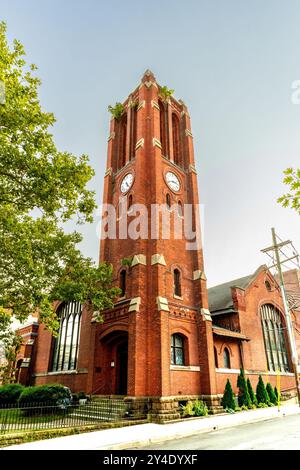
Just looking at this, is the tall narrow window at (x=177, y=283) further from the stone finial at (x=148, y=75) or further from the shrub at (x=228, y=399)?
the stone finial at (x=148, y=75)

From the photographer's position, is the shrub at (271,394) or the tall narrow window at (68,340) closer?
the shrub at (271,394)

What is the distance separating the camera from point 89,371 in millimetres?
18375

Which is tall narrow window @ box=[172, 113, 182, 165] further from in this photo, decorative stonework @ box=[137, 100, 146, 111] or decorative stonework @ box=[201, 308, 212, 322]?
decorative stonework @ box=[201, 308, 212, 322]

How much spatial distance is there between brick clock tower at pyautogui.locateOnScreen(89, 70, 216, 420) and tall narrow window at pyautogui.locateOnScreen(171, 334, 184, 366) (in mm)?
56

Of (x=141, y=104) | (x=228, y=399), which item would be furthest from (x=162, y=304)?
(x=141, y=104)

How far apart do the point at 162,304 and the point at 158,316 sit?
0.70 meters

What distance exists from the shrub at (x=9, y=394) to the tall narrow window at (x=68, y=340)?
3185mm

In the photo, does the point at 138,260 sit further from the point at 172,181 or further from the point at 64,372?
the point at 64,372

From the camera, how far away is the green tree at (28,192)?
35.0ft

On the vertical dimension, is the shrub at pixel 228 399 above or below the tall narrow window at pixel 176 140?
below

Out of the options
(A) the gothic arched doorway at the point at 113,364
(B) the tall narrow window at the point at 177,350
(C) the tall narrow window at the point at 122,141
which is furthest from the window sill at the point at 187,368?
(C) the tall narrow window at the point at 122,141

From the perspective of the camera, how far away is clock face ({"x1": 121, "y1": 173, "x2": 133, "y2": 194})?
2242cm
